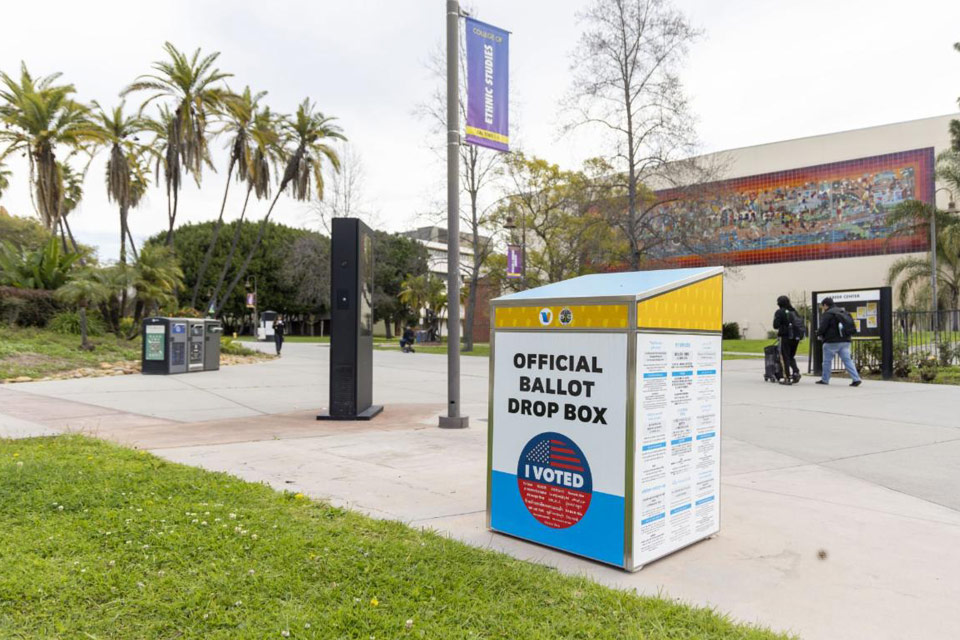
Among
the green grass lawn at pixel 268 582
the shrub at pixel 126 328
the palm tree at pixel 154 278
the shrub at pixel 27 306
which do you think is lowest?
the green grass lawn at pixel 268 582

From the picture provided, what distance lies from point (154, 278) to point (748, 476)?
20.6 meters

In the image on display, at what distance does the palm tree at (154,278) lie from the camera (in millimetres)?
20922

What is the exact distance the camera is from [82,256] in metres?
23.6

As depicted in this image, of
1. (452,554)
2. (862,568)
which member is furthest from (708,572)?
(452,554)

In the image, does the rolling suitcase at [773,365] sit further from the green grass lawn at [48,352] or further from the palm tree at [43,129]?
the palm tree at [43,129]

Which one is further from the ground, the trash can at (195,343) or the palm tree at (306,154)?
the palm tree at (306,154)

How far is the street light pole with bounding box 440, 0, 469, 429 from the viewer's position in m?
7.79

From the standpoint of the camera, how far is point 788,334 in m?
13.5

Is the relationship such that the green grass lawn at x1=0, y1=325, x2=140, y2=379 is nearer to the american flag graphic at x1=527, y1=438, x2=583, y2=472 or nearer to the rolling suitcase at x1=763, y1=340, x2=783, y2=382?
the american flag graphic at x1=527, y1=438, x2=583, y2=472

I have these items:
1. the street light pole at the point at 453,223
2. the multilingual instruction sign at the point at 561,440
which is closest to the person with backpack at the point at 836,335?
the street light pole at the point at 453,223

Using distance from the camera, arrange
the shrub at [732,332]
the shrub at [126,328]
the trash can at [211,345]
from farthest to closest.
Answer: the shrub at [732,332], the shrub at [126,328], the trash can at [211,345]

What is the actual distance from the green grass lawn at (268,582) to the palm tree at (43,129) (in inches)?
858

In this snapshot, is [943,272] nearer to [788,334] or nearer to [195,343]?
[788,334]

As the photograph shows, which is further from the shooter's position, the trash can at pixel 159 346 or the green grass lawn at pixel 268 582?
the trash can at pixel 159 346
